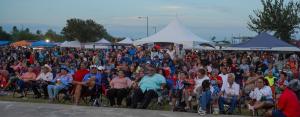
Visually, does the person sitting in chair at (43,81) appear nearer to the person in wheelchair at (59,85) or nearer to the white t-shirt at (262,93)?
the person in wheelchair at (59,85)

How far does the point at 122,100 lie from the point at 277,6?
3034 centimetres

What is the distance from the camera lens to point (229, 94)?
11.5 meters

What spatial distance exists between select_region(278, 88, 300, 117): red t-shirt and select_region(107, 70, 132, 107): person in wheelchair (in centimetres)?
579

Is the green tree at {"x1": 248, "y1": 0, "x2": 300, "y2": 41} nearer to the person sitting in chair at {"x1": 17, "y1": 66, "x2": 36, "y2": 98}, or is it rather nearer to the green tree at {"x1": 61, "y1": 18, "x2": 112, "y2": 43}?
the person sitting in chair at {"x1": 17, "y1": 66, "x2": 36, "y2": 98}

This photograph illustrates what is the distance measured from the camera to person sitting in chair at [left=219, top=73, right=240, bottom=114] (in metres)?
11.2

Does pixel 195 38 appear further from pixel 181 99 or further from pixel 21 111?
pixel 21 111

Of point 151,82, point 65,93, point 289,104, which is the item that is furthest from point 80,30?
point 289,104

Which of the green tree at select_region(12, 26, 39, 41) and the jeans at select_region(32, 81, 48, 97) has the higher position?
the green tree at select_region(12, 26, 39, 41)

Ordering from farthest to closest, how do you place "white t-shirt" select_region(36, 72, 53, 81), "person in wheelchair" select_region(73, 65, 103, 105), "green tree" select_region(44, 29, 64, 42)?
"green tree" select_region(44, 29, 64, 42) < "white t-shirt" select_region(36, 72, 53, 81) < "person in wheelchair" select_region(73, 65, 103, 105)

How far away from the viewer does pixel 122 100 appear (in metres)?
13.2

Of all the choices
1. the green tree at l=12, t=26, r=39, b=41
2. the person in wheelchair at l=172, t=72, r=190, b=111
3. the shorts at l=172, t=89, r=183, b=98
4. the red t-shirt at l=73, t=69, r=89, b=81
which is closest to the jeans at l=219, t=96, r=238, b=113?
the person in wheelchair at l=172, t=72, r=190, b=111

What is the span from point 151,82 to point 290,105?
17.3 ft

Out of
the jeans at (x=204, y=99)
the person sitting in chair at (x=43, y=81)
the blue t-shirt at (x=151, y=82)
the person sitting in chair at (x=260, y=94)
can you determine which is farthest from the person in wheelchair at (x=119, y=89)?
the person sitting in chair at (x=260, y=94)

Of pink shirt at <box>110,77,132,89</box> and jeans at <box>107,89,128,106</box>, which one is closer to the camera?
jeans at <box>107,89,128,106</box>
